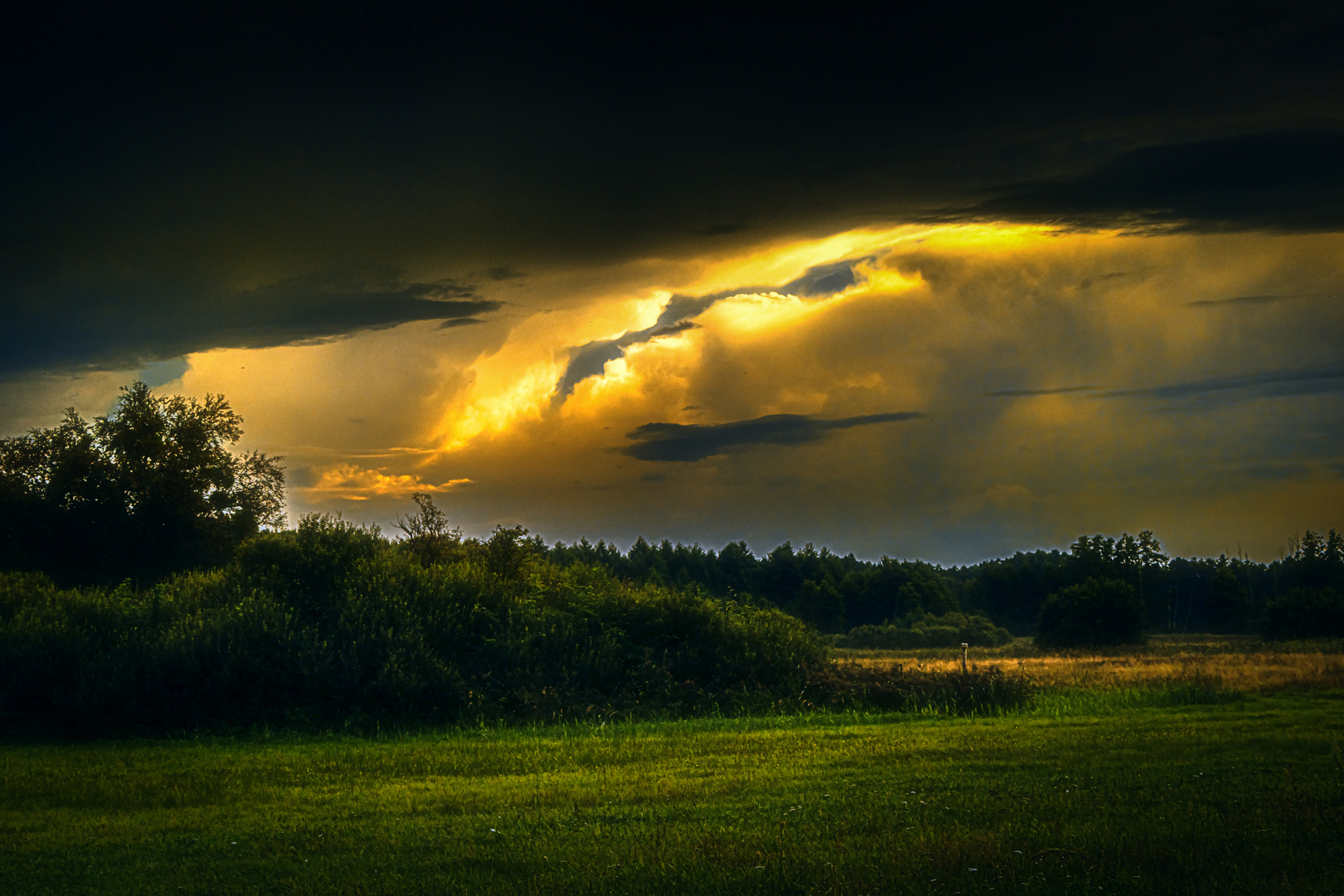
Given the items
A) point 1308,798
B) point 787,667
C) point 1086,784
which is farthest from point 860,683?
point 1308,798

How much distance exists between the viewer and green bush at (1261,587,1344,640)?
73.2 meters

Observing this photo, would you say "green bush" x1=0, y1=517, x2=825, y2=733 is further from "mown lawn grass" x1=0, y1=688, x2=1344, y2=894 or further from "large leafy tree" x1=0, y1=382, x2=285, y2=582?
"large leafy tree" x1=0, y1=382, x2=285, y2=582

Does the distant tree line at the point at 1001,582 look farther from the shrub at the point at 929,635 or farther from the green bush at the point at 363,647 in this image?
the green bush at the point at 363,647

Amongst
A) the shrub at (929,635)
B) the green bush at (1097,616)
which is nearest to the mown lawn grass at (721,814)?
the green bush at (1097,616)

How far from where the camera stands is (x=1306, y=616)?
74.4 m

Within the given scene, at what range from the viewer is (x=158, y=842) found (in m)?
10.4

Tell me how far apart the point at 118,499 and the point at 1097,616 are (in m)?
71.3

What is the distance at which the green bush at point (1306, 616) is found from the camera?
7319 centimetres

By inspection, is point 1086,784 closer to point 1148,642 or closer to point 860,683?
point 860,683

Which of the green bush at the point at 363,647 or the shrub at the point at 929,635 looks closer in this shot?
the green bush at the point at 363,647

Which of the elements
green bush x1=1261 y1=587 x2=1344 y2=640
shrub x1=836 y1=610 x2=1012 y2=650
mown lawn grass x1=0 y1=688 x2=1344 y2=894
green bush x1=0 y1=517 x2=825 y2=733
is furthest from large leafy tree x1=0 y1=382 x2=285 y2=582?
green bush x1=1261 y1=587 x2=1344 y2=640

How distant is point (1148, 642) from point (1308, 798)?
259 feet

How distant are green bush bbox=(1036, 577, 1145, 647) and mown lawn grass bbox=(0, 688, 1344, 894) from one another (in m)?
66.0

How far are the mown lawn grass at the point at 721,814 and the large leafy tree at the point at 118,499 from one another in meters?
29.9
